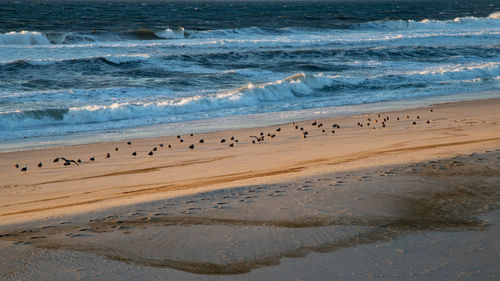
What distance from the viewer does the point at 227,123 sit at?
11617 millimetres

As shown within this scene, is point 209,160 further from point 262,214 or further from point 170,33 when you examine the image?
point 170,33

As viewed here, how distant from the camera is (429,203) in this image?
4969mm

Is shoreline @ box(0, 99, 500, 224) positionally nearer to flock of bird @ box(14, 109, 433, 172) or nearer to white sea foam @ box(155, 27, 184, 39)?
flock of bird @ box(14, 109, 433, 172)

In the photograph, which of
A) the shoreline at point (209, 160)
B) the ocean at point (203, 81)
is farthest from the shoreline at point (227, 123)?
the shoreline at point (209, 160)

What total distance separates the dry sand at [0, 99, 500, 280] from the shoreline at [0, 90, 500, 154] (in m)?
1.52

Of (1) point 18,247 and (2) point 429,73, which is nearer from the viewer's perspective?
(1) point 18,247

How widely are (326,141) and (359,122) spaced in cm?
217

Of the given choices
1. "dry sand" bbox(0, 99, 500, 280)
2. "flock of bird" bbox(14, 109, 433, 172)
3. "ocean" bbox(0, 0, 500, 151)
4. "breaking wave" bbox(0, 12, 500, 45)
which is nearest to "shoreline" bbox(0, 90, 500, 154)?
"ocean" bbox(0, 0, 500, 151)

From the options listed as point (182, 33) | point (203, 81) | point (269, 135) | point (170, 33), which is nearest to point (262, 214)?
point (269, 135)

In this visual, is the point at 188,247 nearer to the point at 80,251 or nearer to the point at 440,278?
the point at 80,251

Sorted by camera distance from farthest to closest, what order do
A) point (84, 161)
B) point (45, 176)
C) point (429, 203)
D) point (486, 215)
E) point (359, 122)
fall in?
point (359, 122) < point (84, 161) < point (45, 176) < point (429, 203) < point (486, 215)

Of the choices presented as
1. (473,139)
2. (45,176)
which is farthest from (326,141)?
(45,176)

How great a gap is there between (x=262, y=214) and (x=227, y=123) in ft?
22.9

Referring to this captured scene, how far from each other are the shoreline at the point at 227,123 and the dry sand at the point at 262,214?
152cm
